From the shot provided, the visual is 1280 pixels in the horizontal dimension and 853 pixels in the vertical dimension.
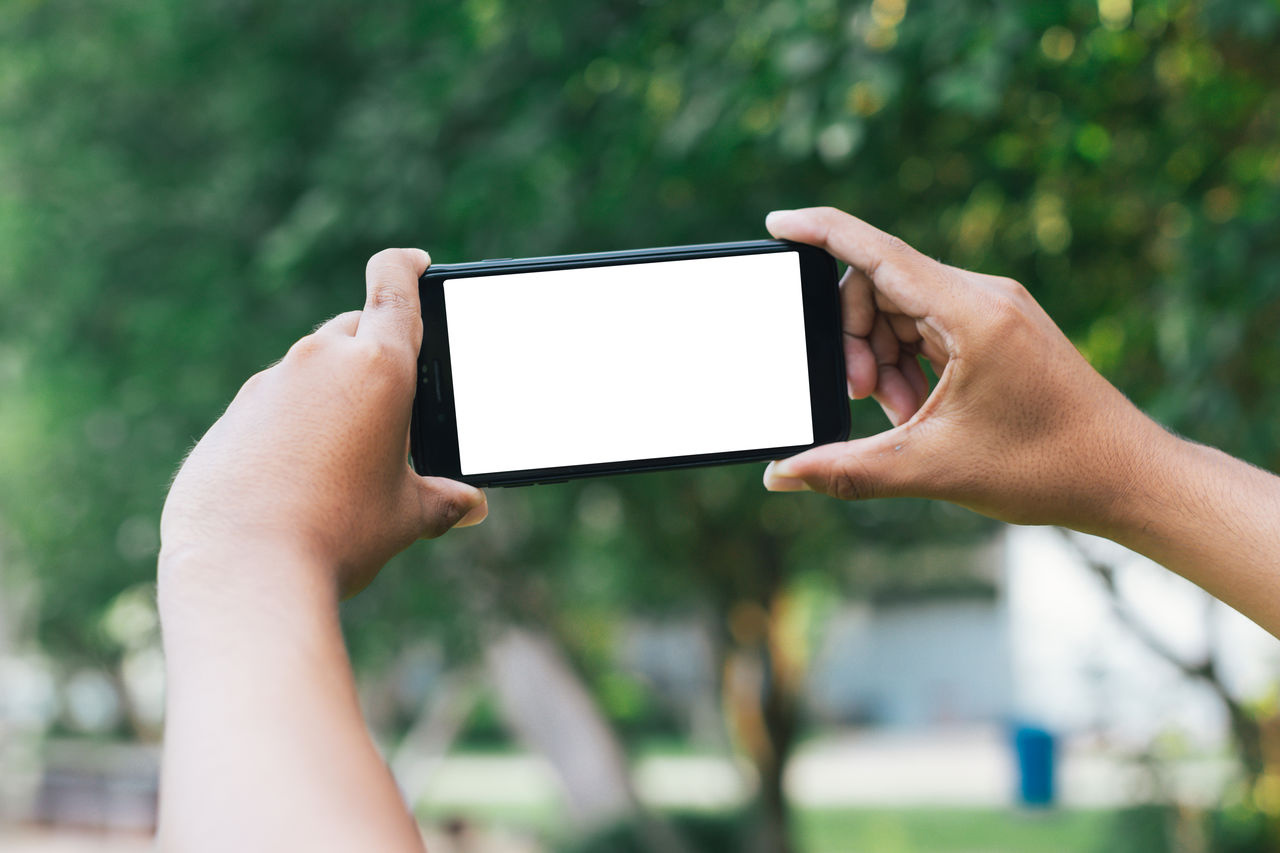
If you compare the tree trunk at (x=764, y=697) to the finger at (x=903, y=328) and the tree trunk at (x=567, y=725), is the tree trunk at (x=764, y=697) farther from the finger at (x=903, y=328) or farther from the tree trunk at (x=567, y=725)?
the finger at (x=903, y=328)

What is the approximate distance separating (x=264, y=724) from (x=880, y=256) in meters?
1.06

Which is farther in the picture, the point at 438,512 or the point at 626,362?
the point at 626,362

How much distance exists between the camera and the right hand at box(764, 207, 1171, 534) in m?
1.52

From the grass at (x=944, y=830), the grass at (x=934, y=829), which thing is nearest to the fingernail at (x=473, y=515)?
the grass at (x=934, y=829)

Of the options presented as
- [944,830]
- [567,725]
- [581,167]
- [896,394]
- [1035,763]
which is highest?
[581,167]

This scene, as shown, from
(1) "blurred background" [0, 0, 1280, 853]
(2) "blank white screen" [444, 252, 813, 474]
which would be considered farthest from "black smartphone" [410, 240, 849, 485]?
(1) "blurred background" [0, 0, 1280, 853]

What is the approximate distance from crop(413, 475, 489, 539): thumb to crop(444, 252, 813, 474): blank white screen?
135mm

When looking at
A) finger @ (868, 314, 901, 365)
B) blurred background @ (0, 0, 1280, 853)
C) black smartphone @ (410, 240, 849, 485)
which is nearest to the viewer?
black smartphone @ (410, 240, 849, 485)

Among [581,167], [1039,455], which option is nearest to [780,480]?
[1039,455]

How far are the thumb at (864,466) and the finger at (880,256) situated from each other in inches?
7.2

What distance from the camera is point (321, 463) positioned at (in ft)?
3.58

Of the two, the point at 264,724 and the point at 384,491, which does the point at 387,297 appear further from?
the point at 264,724

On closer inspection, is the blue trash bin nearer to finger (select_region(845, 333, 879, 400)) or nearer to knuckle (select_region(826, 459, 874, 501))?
finger (select_region(845, 333, 879, 400))

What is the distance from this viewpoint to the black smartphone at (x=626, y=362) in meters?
1.71
